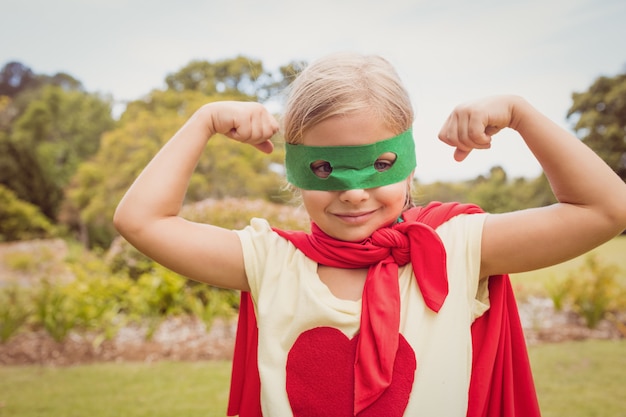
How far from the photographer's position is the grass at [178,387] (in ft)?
14.5

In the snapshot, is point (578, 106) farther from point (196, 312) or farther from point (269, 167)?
point (269, 167)

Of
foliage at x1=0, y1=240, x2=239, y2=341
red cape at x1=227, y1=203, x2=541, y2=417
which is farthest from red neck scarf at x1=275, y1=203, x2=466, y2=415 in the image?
foliage at x1=0, y1=240, x2=239, y2=341

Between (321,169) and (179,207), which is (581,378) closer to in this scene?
(321,169)

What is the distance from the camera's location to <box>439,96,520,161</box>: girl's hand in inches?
66.7

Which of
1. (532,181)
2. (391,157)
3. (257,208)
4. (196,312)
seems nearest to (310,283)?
(391,157)

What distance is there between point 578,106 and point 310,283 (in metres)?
6.49

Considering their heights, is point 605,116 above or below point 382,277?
above

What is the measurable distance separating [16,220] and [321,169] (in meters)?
15.6

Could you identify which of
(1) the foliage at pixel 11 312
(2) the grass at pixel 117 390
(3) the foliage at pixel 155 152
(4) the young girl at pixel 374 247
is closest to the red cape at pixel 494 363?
(4) the young girl at pixel 374 247

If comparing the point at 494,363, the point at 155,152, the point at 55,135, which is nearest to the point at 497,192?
the point at 494,363

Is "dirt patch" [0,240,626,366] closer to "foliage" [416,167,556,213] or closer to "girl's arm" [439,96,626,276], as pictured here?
"foliage" [416,167,556,213]

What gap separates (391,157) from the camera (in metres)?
1.78

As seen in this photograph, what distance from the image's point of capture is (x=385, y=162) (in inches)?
70.7

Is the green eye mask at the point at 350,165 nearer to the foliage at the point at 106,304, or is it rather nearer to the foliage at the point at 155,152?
the foliage at the point at 106,304
